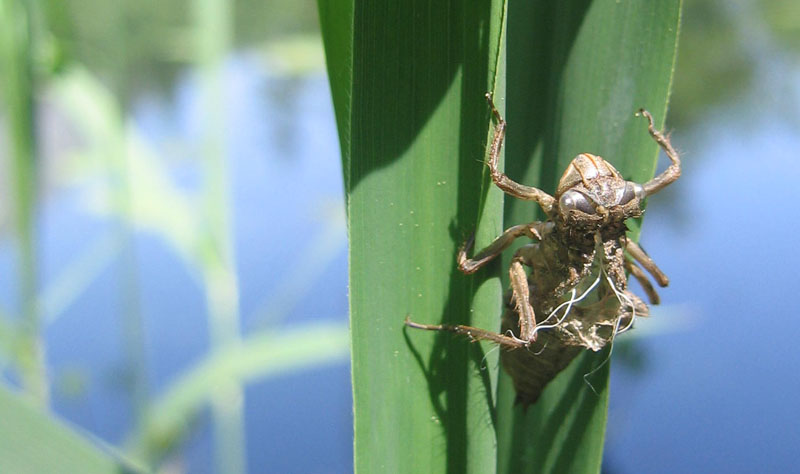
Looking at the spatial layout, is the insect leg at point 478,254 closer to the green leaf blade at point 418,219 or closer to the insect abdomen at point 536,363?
the green leaf blade at point 418,219

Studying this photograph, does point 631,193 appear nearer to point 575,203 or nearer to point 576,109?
point 575,203

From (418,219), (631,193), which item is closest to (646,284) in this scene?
(631,193)

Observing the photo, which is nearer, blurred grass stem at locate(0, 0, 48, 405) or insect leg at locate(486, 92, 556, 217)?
insect leg at locate(486, 92, 556, 217)

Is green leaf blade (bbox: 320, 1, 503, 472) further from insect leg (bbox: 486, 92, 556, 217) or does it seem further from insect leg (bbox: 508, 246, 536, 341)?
insect leg (bbox: 508, 246, 536, 341)

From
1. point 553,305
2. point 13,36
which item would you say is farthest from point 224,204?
point 553,305

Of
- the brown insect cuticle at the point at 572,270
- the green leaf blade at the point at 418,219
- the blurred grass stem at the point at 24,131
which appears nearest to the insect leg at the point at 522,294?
the brown insect cuticle at the point at 572,270

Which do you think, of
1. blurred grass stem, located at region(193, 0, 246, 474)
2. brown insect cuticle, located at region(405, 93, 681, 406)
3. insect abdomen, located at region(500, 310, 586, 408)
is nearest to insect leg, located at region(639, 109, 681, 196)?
brown insect cuticle, located at region(405, 93, 681, 406)
